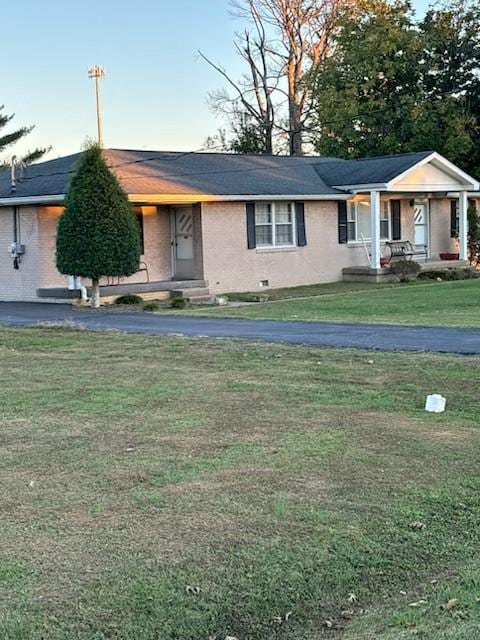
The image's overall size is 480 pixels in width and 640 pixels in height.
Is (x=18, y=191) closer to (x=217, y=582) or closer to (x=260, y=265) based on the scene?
(x=260, y=265)

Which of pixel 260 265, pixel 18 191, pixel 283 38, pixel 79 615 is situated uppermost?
pixel 283 38

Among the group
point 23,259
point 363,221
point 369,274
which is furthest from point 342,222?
point 23,259

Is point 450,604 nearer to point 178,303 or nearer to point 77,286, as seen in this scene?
point 178,303

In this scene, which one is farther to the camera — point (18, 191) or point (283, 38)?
point (283, 38)

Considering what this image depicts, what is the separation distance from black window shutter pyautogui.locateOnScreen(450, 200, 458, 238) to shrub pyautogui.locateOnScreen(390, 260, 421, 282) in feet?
17.5

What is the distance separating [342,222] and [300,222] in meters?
1.99

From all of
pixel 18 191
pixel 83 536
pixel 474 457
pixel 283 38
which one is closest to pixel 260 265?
pixel 18 191

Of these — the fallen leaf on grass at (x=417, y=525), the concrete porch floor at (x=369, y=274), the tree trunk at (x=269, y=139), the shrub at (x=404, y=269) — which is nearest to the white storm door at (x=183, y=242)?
the concrete porch floor at (x=369, y=274)

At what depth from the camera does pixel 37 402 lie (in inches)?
337

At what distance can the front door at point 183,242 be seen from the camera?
938 inches

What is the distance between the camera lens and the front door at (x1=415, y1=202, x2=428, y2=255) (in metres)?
30.2

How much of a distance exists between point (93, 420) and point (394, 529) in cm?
352

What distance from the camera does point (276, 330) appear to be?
46.9 ft

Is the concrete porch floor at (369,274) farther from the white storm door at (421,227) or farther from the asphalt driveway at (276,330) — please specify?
the asphalt driveway at (276,330)
